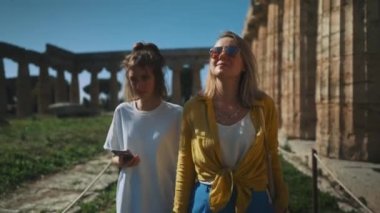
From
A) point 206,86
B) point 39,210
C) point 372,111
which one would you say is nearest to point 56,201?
point 39,210

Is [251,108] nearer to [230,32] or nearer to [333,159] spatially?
[230,32]

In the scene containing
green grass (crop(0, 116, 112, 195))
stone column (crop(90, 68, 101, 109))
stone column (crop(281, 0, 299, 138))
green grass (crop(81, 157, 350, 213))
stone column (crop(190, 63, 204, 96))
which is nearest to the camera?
green grass (crop(81, 157, 350, 213))

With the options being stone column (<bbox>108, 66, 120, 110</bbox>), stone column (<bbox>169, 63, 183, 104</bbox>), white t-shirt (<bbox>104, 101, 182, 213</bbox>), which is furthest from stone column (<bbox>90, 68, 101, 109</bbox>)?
white t-shirt (<bbox>104, 101, 182, 213</bbox>)

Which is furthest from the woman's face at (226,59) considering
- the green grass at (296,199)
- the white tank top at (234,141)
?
the green grass at (296,199)

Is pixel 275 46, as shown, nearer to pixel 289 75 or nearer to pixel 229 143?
pixel 289 75

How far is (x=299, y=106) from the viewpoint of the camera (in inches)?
460

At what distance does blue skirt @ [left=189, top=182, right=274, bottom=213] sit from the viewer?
8.10 feet

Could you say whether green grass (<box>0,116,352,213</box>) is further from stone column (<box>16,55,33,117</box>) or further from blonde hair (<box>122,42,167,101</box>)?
stone column (<box>16,55,33,117</box>)

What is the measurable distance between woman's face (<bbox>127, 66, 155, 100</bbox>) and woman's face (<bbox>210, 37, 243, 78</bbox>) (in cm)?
49

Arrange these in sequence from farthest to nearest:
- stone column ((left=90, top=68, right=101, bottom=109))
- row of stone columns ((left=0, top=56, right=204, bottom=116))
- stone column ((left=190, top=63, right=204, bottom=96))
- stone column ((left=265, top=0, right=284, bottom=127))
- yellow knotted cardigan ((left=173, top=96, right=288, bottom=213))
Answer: stone column ((left=90, top=68, right=101, bottom=109)) → stone column ((left=190, top=63, right=204, bottom=96)) → row of stone columns ((left=0, top=56, right=204, bottom=116)) → stone column ((left=265, top=0, right=284, bottom=127)) → yellow knotted cardigan ((left=173, top=96, right=288, bottom=213))

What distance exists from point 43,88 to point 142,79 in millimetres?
37128

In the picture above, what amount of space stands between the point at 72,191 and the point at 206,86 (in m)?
5.27

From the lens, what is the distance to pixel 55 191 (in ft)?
23.9

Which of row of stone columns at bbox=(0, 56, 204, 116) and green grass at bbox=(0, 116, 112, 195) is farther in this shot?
row of stone columns at bbox=(0, 56, 204, 116)
